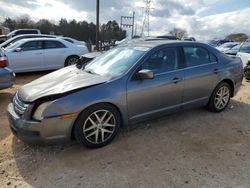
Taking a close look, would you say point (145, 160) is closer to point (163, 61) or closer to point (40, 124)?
point (40, 124)

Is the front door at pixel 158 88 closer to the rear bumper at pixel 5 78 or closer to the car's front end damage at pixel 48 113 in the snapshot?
the car's front end damage at pixel 48 113

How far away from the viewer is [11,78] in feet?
19.8

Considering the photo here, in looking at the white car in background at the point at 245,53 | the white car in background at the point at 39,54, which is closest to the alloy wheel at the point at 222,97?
the white car in background at the point at 245,53

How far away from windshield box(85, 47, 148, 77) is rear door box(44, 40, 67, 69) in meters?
5.60

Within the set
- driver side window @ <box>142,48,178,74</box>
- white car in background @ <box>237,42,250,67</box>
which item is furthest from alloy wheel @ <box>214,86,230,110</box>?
white car in background @ <box>237,42,250,67</box>

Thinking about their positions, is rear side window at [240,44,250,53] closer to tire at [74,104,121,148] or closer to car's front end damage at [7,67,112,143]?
tire at [74,104,121,148]

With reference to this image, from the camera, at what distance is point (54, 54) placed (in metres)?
9.88

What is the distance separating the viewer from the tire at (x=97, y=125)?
3.46 metres

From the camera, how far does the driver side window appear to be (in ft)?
13.5

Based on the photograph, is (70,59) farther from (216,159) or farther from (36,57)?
(216,159)

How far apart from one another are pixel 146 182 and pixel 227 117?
9.06ft

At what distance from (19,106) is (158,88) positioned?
2.07 m

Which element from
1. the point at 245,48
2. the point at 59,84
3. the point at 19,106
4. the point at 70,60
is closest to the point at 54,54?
the point at 70,60

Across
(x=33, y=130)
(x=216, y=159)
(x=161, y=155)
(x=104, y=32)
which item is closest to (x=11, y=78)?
(x=33, y=130)
